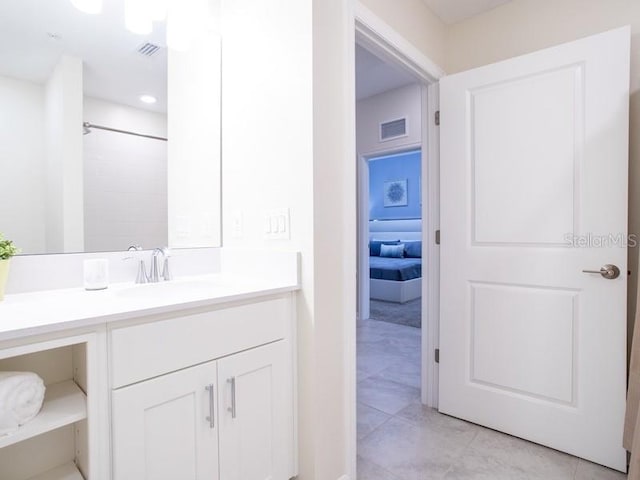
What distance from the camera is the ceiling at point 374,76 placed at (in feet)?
10.8

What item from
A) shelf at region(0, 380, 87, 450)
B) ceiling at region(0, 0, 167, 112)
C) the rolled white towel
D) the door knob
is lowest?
shelf at region(0, 380, 87, 450)

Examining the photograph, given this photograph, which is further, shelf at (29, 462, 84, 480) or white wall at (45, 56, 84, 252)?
white wall at (45, 56, 84, 252)

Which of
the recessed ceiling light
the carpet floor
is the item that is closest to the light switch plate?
the recessed ceiling light

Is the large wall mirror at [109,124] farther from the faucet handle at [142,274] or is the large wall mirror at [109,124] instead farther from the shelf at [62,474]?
the shelf at [62,474]

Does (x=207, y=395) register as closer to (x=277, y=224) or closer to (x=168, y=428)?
(x=168, y=428)

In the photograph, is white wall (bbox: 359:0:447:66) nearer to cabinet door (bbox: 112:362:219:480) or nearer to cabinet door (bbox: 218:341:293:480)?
cabinet door (bbox: 218:341:293:480)

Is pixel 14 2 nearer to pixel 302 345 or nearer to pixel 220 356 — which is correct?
pixel 220 356

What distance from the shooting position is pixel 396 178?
7328 millimetres

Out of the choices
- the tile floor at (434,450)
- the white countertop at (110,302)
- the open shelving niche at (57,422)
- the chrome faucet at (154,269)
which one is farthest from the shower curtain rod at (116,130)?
the tile floor at (434,450)

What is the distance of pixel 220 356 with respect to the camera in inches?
46.3

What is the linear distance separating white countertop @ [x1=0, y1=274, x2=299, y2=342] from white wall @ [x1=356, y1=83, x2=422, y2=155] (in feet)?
9.65

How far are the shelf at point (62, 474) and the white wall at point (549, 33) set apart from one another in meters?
2.34

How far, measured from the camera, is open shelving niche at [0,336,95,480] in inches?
37.0

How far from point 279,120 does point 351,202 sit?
17.9 inches
